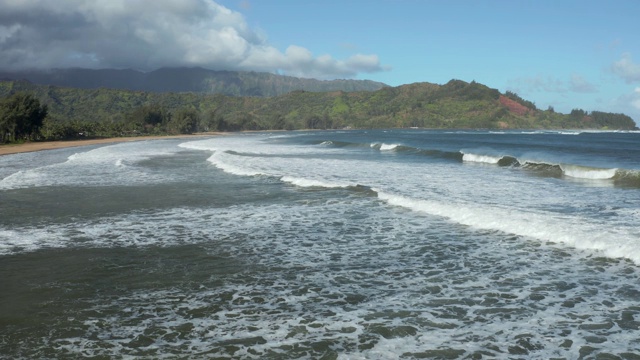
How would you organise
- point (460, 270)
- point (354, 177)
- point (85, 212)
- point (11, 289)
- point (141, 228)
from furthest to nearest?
point (354, 177) < point (85, 212) < point (141, 228) < point (460, 270) < point (11, 289)

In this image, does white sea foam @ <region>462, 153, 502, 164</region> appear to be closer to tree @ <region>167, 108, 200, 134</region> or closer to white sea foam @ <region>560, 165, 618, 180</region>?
white sea foam @ <region>560, 165, 618, 180</region>

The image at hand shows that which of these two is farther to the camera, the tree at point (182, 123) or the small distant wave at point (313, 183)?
the tree at point (182, 123)

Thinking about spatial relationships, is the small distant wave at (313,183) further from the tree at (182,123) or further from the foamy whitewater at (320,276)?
the tree at (182,123)

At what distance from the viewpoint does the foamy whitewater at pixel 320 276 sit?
20.7 feet

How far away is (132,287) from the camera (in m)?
8.47

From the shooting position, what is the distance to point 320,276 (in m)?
9.13

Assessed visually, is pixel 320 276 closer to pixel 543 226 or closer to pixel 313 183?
pixel 543 226

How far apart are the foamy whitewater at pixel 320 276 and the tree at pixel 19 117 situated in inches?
2187

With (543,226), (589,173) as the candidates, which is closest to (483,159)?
(589,173)

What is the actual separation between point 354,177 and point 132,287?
18185mm

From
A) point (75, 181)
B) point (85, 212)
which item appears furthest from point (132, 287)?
point (75, 181)

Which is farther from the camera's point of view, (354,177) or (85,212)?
(354,177)

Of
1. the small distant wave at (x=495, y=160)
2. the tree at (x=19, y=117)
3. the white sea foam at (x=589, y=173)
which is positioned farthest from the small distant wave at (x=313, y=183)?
the tree at (x=19, y=117)

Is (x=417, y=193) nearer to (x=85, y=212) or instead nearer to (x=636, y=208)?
(x=636, y=208)
